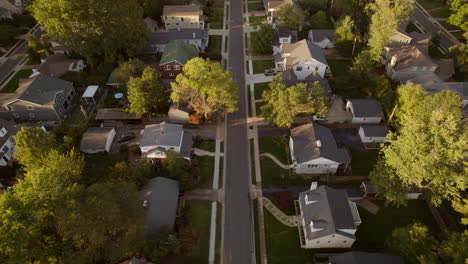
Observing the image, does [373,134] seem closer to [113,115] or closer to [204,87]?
[204,87]

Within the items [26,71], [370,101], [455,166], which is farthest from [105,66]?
[455,166]

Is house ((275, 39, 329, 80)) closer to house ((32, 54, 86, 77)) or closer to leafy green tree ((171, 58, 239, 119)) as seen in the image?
leafy green tree ((171, 58, 239, 119))

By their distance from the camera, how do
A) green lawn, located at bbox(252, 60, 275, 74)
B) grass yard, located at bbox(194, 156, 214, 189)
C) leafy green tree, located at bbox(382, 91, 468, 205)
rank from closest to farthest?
1. leafy green tree, located at bbox(382, 91, 468, 205)
2. grass yard, located at bbox(194, 156, 214, 189)
3. green lawn, located at bbox(252, 60, 275, 74)

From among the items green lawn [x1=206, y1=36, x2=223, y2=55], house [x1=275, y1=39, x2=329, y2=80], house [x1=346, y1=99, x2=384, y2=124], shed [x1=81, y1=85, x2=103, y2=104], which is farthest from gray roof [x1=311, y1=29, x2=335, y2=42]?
shed [x1=81, y1=85, x2=103, y2=104]

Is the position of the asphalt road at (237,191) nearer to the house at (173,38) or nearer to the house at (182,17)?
the house at (173,38)

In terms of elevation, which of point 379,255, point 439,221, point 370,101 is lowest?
point 439,221

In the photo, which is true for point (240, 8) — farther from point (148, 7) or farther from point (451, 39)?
point (451, 39)
